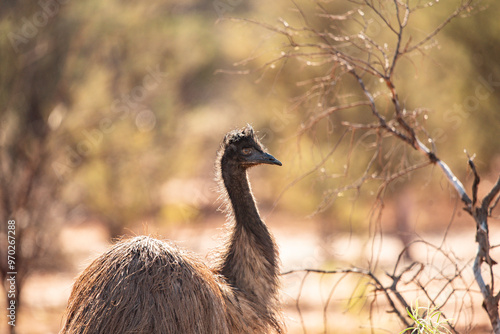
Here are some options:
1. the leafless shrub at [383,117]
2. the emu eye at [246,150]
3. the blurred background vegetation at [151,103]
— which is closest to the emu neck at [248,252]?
the emu eye at [246,150]

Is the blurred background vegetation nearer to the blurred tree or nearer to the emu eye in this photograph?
the blurred tree

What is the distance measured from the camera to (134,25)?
41.9 ft

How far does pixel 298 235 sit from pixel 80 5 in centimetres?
1353

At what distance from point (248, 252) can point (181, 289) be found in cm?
86

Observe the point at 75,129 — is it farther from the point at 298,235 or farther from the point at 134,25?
the point at 298,235

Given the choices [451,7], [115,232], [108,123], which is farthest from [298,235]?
[451,7]

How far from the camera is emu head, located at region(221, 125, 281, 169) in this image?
14.6 ft

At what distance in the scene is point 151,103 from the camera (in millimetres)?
14148

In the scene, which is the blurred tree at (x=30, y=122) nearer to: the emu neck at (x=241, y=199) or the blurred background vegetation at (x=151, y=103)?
the blurred background vegetation at (x=151, y=103)

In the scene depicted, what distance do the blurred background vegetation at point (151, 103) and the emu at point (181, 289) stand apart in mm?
4013

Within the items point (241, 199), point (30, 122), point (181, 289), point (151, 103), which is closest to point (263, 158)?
point (241, 199)

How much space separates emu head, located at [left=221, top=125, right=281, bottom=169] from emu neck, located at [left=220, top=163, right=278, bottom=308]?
0.07 metres

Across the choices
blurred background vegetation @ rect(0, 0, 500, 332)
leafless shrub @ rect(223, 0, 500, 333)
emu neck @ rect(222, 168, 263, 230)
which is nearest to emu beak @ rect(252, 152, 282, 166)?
emu neck @ rect(222, 168, 263, 230)

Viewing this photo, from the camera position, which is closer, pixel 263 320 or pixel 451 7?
pixel 263 320
